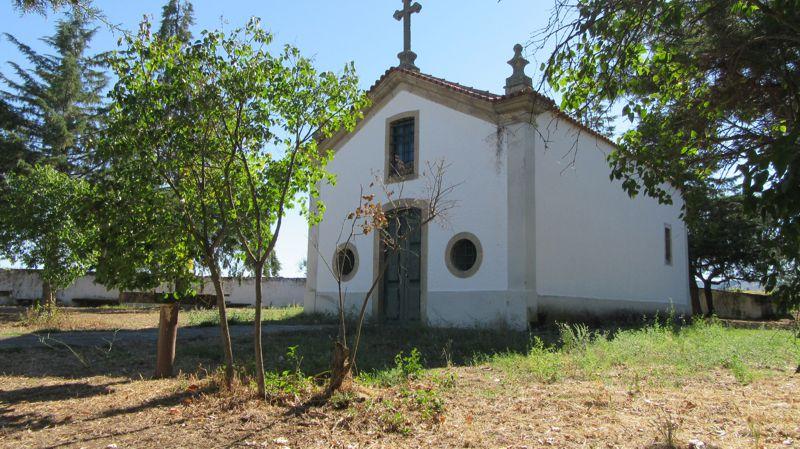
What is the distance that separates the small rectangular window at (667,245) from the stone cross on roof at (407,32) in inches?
390

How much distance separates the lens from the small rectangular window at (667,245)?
18156 mm

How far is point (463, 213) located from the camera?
12.8 meters

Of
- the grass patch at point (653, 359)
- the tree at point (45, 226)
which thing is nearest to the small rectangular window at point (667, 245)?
the grass patch at point (653, 359)

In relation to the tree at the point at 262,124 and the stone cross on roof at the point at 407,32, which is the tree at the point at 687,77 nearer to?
the tree at the point at 262,124

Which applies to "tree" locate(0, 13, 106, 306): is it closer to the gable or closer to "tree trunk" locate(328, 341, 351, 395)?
the gable

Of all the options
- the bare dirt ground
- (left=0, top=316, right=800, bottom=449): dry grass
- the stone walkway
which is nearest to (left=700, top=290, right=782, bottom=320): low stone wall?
the stone walkway

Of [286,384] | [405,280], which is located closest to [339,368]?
[286,384]

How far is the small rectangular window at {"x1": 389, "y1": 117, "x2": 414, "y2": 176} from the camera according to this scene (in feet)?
46.6

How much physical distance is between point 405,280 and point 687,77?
29.2 feet

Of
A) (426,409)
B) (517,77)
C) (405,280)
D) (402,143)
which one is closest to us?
(426,409)

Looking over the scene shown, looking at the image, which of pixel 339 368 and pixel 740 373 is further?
pixel 740 373

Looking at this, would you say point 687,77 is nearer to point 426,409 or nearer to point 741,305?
point 426,409

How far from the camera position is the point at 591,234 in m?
14.3

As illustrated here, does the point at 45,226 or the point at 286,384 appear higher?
the point at 45,226
